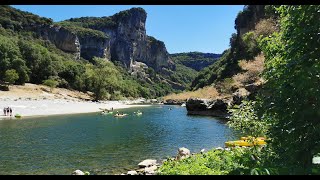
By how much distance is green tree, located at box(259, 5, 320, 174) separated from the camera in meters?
10.8

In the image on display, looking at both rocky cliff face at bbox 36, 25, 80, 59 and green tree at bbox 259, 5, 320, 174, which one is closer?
green tree at bbox 259, 5, 320, 174

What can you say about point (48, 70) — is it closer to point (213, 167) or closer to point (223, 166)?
point (213, 167)

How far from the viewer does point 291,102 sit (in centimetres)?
1148

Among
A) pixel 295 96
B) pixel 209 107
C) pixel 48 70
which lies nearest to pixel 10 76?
pixel 48 70

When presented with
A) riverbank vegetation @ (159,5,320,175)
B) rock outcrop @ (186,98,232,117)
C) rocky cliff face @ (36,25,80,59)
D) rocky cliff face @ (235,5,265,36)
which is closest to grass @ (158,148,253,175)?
riverbank vegetation @ (159,5,320,175)

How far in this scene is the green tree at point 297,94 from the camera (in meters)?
10.8

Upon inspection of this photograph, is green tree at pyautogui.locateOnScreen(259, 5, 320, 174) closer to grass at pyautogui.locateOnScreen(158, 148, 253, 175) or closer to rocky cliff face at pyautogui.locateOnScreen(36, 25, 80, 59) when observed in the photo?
grass at pyautogui.locateOnScreen(158, 148, 253, 175)

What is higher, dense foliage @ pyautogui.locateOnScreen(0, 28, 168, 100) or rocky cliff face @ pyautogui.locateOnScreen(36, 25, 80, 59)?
rocky cliff face @ pyautogui.locateOnScreen(36, 25, 80, 59)

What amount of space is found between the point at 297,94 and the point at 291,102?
373mm

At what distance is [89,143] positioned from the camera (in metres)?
29.1

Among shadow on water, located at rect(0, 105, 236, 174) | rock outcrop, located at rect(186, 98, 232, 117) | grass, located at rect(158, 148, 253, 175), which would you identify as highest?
rock outcrop, located at rect(186, 98, 232, 117)

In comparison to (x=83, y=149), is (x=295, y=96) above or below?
above

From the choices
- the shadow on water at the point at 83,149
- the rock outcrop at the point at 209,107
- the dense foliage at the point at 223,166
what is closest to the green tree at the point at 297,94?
the dense foliage at the point at 223,166

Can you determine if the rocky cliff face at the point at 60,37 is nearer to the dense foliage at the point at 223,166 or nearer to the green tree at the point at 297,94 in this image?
the dense foliage at the point at 223,166
